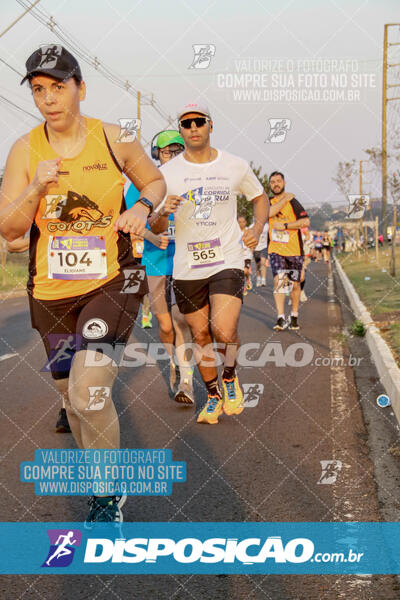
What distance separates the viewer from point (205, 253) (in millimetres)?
6199

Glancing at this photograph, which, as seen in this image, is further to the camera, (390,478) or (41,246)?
(390,478)

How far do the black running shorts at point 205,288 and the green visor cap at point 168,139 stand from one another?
1.51 m

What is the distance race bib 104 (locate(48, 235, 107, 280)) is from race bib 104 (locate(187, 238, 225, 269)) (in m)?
2.21

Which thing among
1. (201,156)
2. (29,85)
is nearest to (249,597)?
(29,85)

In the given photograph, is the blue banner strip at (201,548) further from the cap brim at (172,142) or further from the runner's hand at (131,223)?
the cap brim at (172,142)

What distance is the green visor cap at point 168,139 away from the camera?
7.35m

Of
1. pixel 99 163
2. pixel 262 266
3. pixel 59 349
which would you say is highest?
pixel 99 163

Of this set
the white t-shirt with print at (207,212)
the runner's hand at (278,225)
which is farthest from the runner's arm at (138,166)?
the runner's hand at (278,225)

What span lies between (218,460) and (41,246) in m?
1.91

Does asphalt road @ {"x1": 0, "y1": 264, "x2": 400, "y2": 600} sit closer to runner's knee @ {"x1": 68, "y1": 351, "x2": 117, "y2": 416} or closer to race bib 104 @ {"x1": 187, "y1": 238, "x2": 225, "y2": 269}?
runner's knee @ {"x1": 68, "y1": 351, "x2": 117, "y2": 416}

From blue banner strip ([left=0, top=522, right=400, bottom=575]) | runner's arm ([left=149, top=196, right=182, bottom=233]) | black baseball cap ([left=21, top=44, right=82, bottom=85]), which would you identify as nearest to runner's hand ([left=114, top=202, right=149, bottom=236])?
black baseball cap ([left=21, top=44, right=82, bottom=85])

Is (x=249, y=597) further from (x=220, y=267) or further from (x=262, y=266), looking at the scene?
(x=262, y=266)

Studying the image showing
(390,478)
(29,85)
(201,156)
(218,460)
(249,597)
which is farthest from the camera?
(201,156)

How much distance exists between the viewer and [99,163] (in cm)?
396
